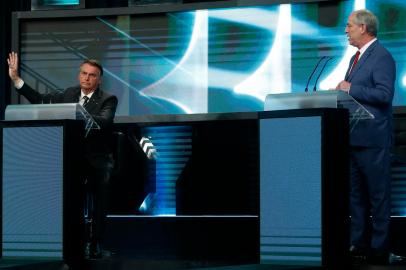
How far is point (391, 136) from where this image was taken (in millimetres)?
4836

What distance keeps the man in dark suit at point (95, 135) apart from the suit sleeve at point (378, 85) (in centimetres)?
157

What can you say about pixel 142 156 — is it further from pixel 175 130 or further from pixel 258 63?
pixel 258 63

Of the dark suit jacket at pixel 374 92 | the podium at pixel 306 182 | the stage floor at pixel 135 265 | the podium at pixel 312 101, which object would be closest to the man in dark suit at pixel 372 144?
the dark suit jacket at pixel 374 92

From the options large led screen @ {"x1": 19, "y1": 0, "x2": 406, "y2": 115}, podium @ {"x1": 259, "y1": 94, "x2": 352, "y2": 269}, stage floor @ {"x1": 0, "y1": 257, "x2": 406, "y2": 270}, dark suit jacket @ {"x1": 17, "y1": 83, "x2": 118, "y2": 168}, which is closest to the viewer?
podium @ {"x1": 259, "y1": 94, "x2": 352, "y2": 269}

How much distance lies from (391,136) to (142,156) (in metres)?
2.00

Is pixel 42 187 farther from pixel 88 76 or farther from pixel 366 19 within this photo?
pixel 366 19

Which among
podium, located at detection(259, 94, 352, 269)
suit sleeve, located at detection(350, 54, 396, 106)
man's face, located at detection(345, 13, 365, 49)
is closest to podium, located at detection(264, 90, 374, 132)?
podium, located at detection(259, 94, 352, 269)

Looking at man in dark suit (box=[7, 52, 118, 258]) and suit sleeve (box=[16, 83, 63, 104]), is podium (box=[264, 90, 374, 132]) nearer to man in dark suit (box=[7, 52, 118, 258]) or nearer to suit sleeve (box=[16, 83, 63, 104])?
man in dark suit (box=[7, 52, 118, 258])

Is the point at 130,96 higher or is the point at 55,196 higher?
the point at 130,96

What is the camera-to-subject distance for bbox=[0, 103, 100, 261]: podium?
4.65 meters

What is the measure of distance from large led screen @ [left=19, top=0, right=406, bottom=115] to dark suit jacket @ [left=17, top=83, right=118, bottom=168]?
29.6 inches

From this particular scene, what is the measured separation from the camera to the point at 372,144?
4762mm

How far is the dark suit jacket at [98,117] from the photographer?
5500mm

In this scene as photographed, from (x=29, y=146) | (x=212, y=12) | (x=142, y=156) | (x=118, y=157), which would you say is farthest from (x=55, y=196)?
(x=212, y=12)
